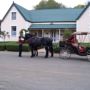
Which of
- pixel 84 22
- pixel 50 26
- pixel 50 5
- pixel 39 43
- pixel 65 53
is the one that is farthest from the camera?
pixel 50 5

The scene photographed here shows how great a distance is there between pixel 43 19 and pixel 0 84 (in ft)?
129

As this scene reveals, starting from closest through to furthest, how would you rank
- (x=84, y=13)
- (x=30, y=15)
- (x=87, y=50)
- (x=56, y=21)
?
(x=87, y=50) → (x=84, y=13) → (x=56, y=21) → (x=30, y=15)

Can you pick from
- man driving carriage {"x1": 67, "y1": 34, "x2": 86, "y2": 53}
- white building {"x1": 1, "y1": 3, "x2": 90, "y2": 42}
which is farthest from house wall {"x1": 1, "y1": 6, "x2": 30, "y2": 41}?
man driving carriage {"x1": 67, "y1": 34, "x2": 86, "y2": 53}

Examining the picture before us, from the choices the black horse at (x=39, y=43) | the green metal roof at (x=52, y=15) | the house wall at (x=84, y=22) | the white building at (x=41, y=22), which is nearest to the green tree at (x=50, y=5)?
the green metal roof at (x=52, y=15)

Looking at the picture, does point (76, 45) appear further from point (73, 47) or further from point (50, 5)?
point (50, 5)

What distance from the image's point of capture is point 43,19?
4997cm

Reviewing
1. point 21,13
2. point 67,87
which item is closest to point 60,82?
point 67,87

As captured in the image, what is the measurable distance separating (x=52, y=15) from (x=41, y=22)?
99.2 inches

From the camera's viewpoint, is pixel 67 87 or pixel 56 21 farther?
pixel 56 21

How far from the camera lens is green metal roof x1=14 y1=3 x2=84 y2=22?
160 ft

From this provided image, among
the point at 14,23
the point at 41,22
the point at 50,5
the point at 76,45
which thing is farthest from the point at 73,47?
the point at 50,5

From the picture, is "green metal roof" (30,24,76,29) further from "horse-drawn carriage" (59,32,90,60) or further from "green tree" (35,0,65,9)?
"green tree" (35,0,65,9)

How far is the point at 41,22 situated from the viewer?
49.6 m

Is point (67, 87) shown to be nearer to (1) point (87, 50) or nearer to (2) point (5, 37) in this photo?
(1) point (87, 50)
